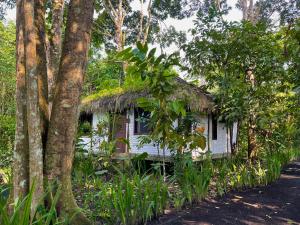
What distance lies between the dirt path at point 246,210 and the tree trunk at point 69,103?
1294 millimetres

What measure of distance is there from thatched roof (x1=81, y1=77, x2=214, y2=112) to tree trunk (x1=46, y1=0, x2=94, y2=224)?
5.16 meters

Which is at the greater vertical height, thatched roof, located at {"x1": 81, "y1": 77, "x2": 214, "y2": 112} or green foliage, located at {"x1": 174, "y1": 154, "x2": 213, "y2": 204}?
thatched roof, located at {"x1": 81, "y1": 77, "x2": 214, "y2": 112}

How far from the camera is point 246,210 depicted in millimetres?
4750

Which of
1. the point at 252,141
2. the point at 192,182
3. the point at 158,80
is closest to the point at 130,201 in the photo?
the point at 192,182

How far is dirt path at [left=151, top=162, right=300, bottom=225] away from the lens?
13.8 ft

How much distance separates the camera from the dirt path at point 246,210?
420cm

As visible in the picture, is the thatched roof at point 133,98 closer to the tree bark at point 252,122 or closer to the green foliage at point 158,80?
the tree bark at point 252,122

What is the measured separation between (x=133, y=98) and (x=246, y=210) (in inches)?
296

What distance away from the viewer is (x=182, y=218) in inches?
167

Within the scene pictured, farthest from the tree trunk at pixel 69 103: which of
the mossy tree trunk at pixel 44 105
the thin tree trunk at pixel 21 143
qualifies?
the thin tree trunk at pixel 21 143

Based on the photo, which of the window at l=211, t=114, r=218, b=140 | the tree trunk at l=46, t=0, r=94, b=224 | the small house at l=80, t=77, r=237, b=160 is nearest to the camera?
the tree trunk at l=46, t=0, r=94, b=224

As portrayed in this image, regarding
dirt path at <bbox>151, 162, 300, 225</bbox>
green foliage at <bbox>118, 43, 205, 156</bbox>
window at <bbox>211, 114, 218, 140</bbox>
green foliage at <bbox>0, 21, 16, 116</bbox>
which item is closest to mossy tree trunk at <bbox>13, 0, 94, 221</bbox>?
green foliage at <bbox>118, 43, 205, 156</bbox>

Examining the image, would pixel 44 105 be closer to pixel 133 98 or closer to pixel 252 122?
pixel 252 122

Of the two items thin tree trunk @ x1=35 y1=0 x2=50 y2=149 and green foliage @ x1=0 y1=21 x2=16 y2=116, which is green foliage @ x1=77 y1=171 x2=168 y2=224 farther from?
green foliage @ x1=0 y1=21 x2=16 y2=116
